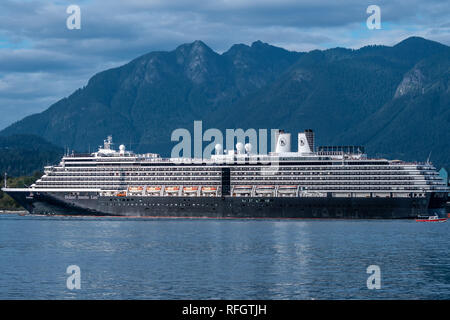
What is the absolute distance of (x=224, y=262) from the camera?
229 ft

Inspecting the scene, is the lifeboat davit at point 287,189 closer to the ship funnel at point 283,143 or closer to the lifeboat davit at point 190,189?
the ship funnel at point 283,143

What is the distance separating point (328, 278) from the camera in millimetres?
60531

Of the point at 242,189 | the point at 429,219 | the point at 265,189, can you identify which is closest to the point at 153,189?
the point at 242,189

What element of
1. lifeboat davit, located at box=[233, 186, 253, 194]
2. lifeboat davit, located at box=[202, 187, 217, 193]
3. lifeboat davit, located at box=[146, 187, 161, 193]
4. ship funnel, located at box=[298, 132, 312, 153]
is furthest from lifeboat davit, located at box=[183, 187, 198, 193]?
ship funnel, located at box=[298, 132, 312, 153]

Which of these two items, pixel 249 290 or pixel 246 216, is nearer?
pixel 249 290

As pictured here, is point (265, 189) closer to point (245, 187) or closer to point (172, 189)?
point (245, 187)

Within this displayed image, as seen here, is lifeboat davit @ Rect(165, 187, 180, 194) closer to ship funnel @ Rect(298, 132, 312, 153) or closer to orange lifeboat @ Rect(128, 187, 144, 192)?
orange lifeboat @ Rect(128, 187, 144, 192)

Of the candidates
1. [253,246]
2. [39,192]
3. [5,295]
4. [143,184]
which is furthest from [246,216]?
[5,295]

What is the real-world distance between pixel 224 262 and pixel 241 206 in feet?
228

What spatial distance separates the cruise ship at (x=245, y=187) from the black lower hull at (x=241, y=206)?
0.17 metres

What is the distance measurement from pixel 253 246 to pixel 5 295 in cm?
3639

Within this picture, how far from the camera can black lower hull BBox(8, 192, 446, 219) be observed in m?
135

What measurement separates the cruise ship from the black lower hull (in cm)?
17
